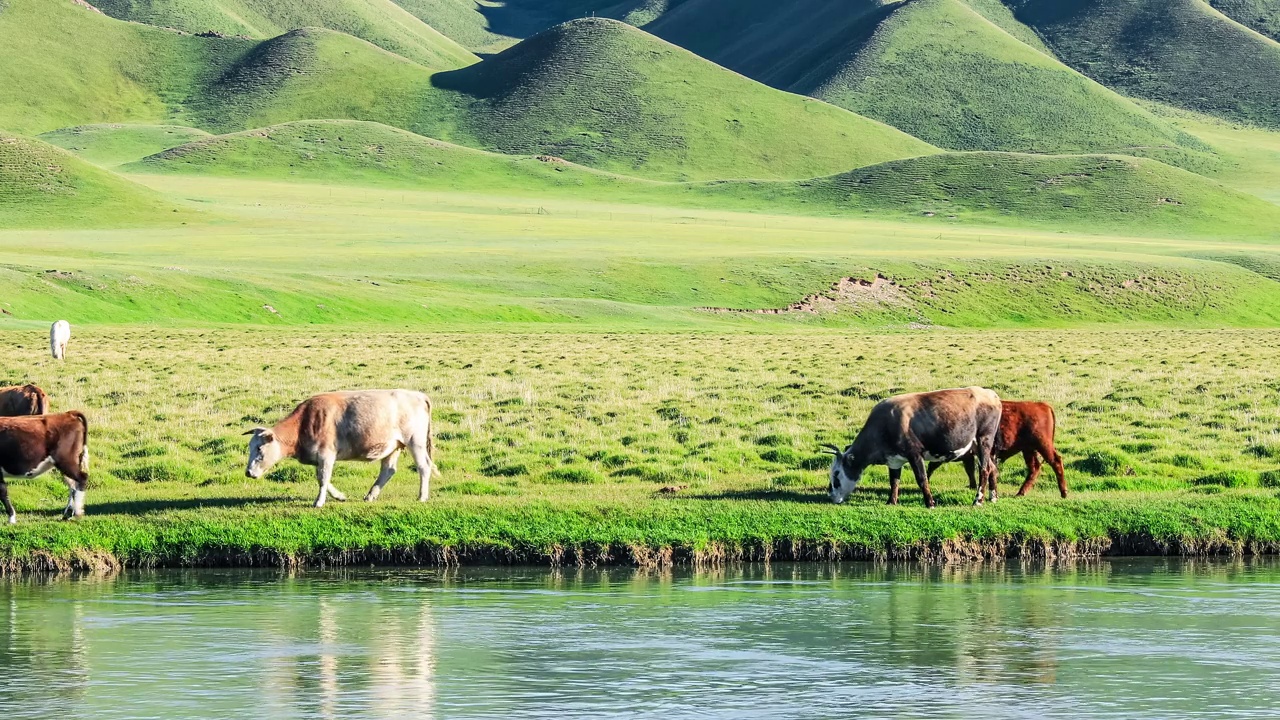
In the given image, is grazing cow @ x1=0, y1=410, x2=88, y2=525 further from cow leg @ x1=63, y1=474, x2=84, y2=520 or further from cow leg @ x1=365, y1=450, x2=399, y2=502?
cow leg @ x1=365, y1=450, x2=399, y2=502

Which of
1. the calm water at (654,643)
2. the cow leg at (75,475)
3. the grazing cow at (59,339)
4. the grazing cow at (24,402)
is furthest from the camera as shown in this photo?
the grazing cow at (59,339)

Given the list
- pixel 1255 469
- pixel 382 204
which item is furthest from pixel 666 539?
pixel 382 204

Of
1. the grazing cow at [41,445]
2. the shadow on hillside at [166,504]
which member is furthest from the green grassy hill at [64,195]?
the grazing cow at [41,445]

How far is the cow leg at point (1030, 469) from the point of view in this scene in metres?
25.4

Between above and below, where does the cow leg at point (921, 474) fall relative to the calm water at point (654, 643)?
above

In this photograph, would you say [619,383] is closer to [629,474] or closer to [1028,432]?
[629,474]

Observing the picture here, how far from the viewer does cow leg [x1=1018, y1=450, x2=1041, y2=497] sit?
1001 inches

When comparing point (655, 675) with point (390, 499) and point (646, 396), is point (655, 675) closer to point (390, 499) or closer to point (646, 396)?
point (390, 499)

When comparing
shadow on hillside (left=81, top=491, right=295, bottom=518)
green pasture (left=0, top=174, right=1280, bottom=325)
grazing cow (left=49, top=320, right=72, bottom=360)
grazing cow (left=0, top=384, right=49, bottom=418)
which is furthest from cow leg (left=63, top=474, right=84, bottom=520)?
green pasture (left=0, top=174, right=1280, bottom=325)

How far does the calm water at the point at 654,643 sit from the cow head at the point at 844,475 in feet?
6.45

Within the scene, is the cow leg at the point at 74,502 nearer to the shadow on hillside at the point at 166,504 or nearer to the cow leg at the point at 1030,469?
the shadow on hillside at the point at 166,504

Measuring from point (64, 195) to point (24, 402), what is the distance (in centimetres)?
14345

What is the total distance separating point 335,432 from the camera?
23531 millimetres

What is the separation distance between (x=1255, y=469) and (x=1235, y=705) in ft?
47.3
